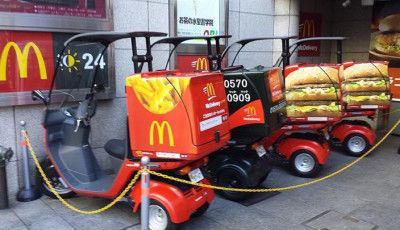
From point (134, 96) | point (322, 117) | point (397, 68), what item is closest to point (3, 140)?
point (134, 96)

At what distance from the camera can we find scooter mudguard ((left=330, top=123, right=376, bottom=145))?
696 cm

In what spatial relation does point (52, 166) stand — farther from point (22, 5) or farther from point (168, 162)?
point (22, 5)

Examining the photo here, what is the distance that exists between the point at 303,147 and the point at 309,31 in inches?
200

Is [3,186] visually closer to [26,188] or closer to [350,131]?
[26,188]

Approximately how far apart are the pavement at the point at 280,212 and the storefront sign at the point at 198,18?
10.2ft

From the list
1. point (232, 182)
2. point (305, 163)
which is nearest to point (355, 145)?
point (305, 163)

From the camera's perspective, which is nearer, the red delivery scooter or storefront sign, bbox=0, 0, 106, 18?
the red delivery scooter

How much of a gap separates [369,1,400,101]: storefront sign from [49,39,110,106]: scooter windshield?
22.8 feet

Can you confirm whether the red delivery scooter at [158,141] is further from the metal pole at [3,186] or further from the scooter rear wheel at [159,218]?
the metal pole at [3,186]

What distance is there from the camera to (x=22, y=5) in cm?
472

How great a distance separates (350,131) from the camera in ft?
23.2

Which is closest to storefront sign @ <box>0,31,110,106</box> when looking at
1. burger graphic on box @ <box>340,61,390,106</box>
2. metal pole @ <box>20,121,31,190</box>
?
metal pole @ <box>20,121,31,190</box>

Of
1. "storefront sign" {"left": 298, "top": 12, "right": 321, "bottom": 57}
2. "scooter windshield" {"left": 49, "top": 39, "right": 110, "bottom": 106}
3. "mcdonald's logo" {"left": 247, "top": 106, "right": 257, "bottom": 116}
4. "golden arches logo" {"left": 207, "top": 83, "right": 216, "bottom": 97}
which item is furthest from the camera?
"storefront sign" {"left": 298, "top": 12, "right": 321, "bottom": 57}

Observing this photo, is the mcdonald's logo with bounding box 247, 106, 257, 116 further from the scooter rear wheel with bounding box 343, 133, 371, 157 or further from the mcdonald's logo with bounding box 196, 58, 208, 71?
the scooter rear wheel with bounding box 343, 133, 371, 157
